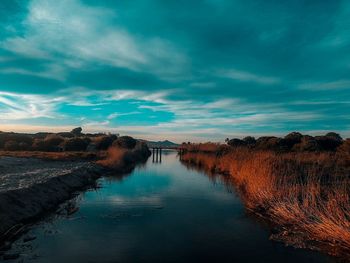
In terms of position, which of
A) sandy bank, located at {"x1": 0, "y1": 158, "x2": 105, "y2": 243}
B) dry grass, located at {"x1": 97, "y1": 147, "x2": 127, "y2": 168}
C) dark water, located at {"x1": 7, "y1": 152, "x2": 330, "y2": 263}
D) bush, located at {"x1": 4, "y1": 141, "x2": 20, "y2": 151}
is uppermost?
bush, located at {"x1": 4, "y1": 141, "x2": 20, "y2": 151}

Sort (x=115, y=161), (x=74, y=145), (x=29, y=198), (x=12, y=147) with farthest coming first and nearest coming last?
1. (x=74, y=145)
2. (x=12, y=147)
3. (x=115, y=161)
4. (x=29, y=198)

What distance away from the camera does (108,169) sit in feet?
109

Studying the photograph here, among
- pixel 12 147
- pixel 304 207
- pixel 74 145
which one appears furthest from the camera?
pixel 74 145

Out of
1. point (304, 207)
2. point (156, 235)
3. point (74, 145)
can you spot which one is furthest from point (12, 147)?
point (304, 207)

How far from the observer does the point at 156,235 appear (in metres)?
11.6

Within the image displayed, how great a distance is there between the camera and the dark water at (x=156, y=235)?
9.68 m

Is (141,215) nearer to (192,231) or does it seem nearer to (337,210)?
(192,231)

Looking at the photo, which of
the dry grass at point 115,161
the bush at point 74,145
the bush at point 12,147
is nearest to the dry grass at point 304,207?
the dry grass at point 115,161

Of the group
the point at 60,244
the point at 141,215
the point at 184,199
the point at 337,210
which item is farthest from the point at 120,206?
the point at 337,210

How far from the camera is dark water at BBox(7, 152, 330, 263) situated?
9680mm

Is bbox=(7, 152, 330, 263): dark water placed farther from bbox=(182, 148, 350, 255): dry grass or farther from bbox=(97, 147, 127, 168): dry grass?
bbox=(97, 147, 127, 168): dry grass

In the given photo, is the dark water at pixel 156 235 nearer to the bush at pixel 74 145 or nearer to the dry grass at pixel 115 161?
the dry grass at pixel 115 161

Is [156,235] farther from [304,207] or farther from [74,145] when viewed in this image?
[74,145]


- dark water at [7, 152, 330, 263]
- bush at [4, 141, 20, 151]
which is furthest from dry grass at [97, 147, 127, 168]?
bush at [4, 141, 20, 151]
